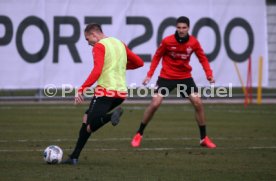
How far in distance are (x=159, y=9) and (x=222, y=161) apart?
46.9ft

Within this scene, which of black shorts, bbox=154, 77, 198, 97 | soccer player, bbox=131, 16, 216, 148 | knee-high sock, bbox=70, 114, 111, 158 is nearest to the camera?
knee-high sock, bbox=70, 114, 111, 158

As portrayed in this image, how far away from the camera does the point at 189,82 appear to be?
14.6m

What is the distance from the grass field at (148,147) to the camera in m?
10.6

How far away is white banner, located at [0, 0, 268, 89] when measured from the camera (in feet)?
80.2

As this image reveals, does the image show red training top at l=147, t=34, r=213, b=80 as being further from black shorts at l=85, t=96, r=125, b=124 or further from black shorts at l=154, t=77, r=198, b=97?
black shorts at l=85, t=96, r=125, b=124

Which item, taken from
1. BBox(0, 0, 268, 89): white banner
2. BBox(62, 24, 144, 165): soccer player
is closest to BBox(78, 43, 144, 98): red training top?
BBox(62, 24, 144, 165): soccer player

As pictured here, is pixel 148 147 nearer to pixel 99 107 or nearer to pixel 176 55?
pixel 176 55

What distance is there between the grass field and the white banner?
182 cm

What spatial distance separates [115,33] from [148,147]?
11.6m

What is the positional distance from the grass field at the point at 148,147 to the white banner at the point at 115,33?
182 cm

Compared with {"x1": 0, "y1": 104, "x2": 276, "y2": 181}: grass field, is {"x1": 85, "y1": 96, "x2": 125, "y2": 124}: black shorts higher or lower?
higher

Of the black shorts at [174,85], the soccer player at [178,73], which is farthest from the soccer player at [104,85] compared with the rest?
the black shorts at [174,85]

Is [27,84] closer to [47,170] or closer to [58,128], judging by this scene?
[58,128]

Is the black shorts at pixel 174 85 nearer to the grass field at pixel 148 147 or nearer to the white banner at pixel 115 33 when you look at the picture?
the grass field at pixel 148 147
